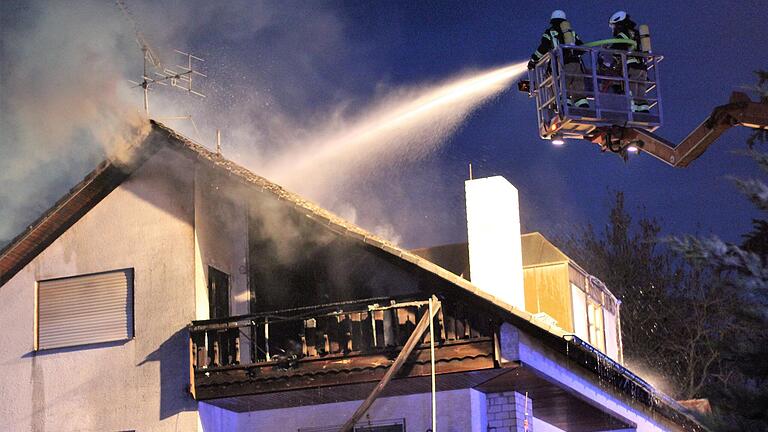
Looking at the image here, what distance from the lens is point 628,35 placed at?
1780cm

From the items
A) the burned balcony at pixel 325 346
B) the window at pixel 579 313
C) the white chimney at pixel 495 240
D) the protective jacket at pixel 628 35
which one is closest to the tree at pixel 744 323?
the protective jacket at pixel 628 35

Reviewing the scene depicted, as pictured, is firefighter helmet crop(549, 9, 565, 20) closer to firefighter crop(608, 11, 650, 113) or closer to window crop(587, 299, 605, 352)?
firefighter crop(608, 11, 650, 113)

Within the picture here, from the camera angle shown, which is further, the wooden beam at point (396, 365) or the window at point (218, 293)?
the window at point (218, 293)

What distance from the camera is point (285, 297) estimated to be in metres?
20.8

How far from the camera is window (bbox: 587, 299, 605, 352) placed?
1007 inches

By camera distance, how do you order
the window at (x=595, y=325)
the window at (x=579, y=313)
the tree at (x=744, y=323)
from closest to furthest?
the tree at (x=744, y=323) → the window at (x=579, y=313) → the window at (x=595, y=325)

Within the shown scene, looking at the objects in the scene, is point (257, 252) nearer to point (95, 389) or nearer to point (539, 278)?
point (95, 389)

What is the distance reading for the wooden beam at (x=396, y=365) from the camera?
60.6ft

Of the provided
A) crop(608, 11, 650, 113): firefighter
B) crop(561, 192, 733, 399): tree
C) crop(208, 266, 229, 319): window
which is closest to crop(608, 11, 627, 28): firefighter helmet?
crop(608, 11, 650, 113): firefighter

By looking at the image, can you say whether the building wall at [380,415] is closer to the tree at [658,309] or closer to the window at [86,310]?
the window at [86,310]

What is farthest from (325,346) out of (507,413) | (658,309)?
(658,309)

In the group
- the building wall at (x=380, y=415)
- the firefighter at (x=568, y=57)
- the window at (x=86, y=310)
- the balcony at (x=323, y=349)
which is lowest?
the building wall at (x=380, y=415)

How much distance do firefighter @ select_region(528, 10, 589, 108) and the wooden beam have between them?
12.0 ft

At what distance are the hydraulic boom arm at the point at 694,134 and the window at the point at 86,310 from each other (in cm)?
833
